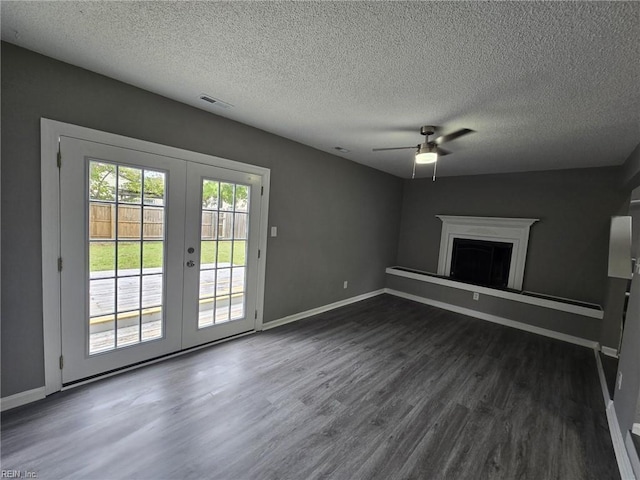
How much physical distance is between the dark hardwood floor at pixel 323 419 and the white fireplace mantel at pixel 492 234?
1596 millimetres

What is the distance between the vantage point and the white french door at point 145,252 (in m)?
2.07

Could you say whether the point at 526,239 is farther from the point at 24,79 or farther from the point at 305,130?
the point at 24,79

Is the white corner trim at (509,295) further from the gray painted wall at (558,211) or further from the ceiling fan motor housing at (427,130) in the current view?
the ceiling fan motor housing at (427,130)

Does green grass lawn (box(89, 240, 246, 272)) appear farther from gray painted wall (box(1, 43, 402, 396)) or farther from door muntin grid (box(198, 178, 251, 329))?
gray painted wall (box(1, 43, 402, 396))

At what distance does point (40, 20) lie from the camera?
147 centimetres

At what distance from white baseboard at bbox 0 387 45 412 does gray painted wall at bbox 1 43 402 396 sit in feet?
0.13

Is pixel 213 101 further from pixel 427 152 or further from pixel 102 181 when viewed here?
pixel 427 152

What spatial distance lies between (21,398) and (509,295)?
5.60m

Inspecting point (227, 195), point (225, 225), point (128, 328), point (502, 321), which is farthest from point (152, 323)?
point (502, 321)

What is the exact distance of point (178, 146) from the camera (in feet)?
8.25

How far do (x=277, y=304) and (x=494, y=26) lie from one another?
3331 millimetres

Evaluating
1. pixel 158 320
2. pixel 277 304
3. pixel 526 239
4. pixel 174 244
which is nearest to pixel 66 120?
pixel 174 244

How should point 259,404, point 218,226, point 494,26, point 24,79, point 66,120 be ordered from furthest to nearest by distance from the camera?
1. point 218,226
2. point 259,404
3. point 66,120
4. point 24,79
5. point 494,26

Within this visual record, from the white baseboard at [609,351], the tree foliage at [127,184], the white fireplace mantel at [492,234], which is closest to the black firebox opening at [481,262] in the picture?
the white fireplace mantel at [492,234]
